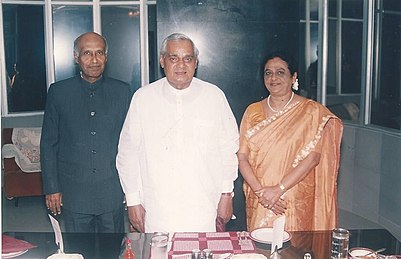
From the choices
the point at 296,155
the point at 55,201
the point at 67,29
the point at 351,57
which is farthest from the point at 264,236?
the point at 67,29

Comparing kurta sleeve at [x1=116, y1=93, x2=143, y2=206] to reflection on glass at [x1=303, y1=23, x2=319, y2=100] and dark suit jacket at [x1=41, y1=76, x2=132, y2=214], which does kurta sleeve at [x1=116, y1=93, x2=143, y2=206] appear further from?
reflection on glass at [x1=303, y1=23, x2=319, y2=100]

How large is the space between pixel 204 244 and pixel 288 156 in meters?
0.92

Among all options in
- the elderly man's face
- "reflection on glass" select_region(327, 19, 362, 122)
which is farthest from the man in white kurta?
"reflection on glass" select_region(327, 19, 362, 122)

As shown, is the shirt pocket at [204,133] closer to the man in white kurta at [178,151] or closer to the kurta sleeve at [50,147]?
the man in white kurta at [178,151]

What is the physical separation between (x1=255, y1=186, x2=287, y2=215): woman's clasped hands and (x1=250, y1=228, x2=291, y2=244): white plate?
59 centimetres

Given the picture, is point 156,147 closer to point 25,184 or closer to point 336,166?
point 336,166

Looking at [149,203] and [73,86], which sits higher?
[73,86]

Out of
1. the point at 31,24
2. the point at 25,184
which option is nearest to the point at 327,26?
the point at 25,184

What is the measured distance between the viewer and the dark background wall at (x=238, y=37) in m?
3.17

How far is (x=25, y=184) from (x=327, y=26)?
3456mm

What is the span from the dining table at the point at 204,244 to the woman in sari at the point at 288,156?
0.62 meters

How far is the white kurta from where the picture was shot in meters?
2.07

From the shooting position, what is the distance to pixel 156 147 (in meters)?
2.10

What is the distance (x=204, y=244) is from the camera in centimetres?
160
